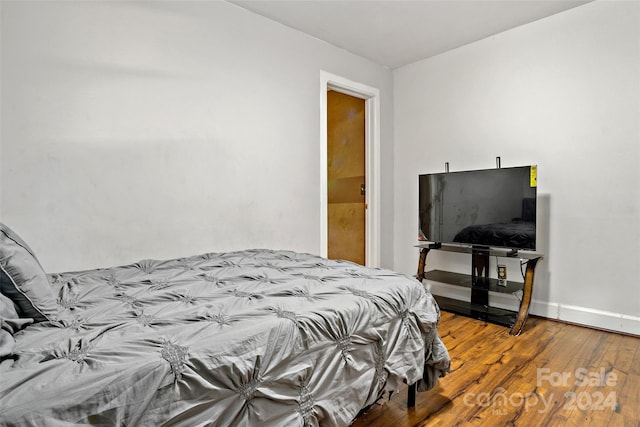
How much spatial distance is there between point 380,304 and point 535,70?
2941 millimetres

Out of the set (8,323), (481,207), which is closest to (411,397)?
(8,323)

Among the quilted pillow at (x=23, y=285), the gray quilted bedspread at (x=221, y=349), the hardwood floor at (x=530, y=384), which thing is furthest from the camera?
the hardwood floor at (x=530, y=384)

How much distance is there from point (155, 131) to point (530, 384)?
2.86 meters

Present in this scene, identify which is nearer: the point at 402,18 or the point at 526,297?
the point at 526,297

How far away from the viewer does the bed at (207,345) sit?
835mm

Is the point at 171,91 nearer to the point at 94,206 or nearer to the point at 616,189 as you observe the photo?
the point at 94,206

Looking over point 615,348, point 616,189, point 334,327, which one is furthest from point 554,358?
point 334,327

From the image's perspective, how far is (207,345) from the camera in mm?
1022

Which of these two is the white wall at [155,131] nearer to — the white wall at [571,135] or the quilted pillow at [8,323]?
Answer: the quilted pillow at [8,323]

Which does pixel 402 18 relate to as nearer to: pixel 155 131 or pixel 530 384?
pixel 155 131

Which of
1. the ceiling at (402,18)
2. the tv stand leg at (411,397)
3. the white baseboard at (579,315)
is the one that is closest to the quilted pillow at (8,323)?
the tv stand leg at (411,397)

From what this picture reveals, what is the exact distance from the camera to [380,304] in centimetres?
152

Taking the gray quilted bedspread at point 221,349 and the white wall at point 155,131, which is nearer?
the gray quilted bedspread at point 221,349

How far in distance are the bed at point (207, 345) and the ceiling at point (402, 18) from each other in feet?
7.63
